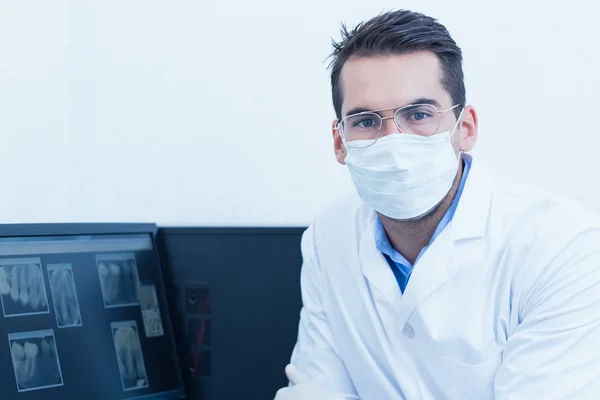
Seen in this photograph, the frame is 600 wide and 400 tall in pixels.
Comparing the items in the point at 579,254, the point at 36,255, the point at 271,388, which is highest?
the point at 36,255

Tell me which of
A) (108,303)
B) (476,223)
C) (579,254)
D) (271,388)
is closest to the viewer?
(579,254)

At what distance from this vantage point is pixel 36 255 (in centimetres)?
126

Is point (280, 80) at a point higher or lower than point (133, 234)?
higher

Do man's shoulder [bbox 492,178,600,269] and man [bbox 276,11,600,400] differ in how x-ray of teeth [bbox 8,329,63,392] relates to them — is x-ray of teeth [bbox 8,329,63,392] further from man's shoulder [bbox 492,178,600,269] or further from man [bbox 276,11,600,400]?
man's shoulder [bbox 492,178,600,269]

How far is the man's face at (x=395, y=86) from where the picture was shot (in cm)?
123

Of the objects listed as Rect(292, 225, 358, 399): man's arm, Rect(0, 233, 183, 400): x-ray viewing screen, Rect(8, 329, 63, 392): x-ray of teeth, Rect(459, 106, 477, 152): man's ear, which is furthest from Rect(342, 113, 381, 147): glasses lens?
Rect(8, 329, 63, 392): x-ray of teeth

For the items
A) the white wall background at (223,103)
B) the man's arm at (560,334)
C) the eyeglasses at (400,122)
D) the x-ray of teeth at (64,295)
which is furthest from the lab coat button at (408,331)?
the x-ray of teeth at (64,295)

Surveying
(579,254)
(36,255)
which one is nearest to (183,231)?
(36,255)

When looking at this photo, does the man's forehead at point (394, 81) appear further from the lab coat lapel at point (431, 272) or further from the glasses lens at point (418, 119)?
the lab coat lapel at point (431, 272)

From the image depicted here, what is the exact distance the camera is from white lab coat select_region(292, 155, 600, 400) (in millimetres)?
1114

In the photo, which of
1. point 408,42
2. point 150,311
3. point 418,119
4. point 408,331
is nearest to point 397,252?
point 408,331

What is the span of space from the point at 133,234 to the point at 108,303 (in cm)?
17

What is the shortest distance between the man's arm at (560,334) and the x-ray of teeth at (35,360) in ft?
2.46

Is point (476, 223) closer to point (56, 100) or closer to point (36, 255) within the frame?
point (36, 255)
